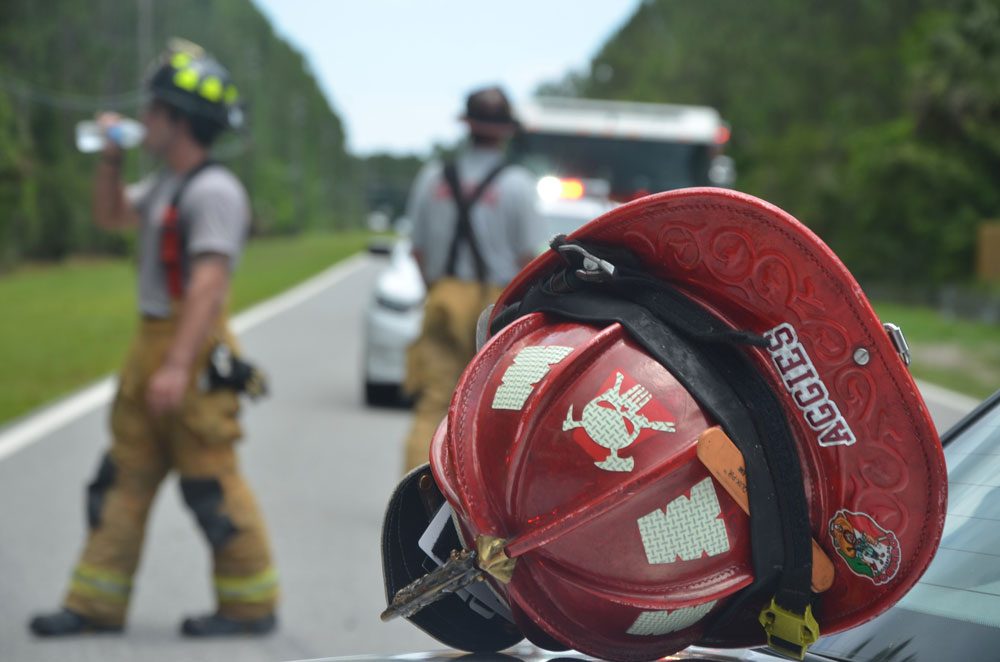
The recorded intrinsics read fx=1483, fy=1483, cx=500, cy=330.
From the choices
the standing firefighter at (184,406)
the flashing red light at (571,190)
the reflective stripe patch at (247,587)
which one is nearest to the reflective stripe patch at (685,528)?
the standing firefighter at (184,406)

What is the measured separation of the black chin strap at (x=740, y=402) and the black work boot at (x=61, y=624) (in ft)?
12.0

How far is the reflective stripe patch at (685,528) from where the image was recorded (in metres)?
1.66

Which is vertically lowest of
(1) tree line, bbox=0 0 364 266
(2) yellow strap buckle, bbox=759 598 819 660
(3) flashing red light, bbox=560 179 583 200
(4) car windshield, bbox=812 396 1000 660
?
(1) tree line, bbox=0 0 364 266

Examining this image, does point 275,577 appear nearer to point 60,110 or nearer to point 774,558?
point 774,558

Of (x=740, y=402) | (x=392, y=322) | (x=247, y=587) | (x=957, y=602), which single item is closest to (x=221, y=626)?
(x=247, y=587)

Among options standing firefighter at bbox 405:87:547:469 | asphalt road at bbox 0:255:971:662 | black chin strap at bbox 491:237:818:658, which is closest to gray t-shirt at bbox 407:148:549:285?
standing firefighter at bbox 405:87:547:469

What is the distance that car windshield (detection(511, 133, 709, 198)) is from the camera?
54.5 ft

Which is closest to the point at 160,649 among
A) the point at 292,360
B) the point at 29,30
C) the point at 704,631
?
the point at 704,631

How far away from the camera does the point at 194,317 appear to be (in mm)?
4824

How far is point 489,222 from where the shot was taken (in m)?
5.96

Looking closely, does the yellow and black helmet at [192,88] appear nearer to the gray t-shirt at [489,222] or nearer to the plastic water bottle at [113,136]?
the plastic water bottle at [113,136]

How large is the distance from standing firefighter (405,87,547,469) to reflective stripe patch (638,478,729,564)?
13.8 ft

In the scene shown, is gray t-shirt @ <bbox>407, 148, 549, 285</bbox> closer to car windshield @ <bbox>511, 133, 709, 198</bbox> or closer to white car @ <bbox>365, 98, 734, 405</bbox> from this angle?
white car @ <bbox>365, 98, 734, 405</bbox>

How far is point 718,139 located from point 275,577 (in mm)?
12042
